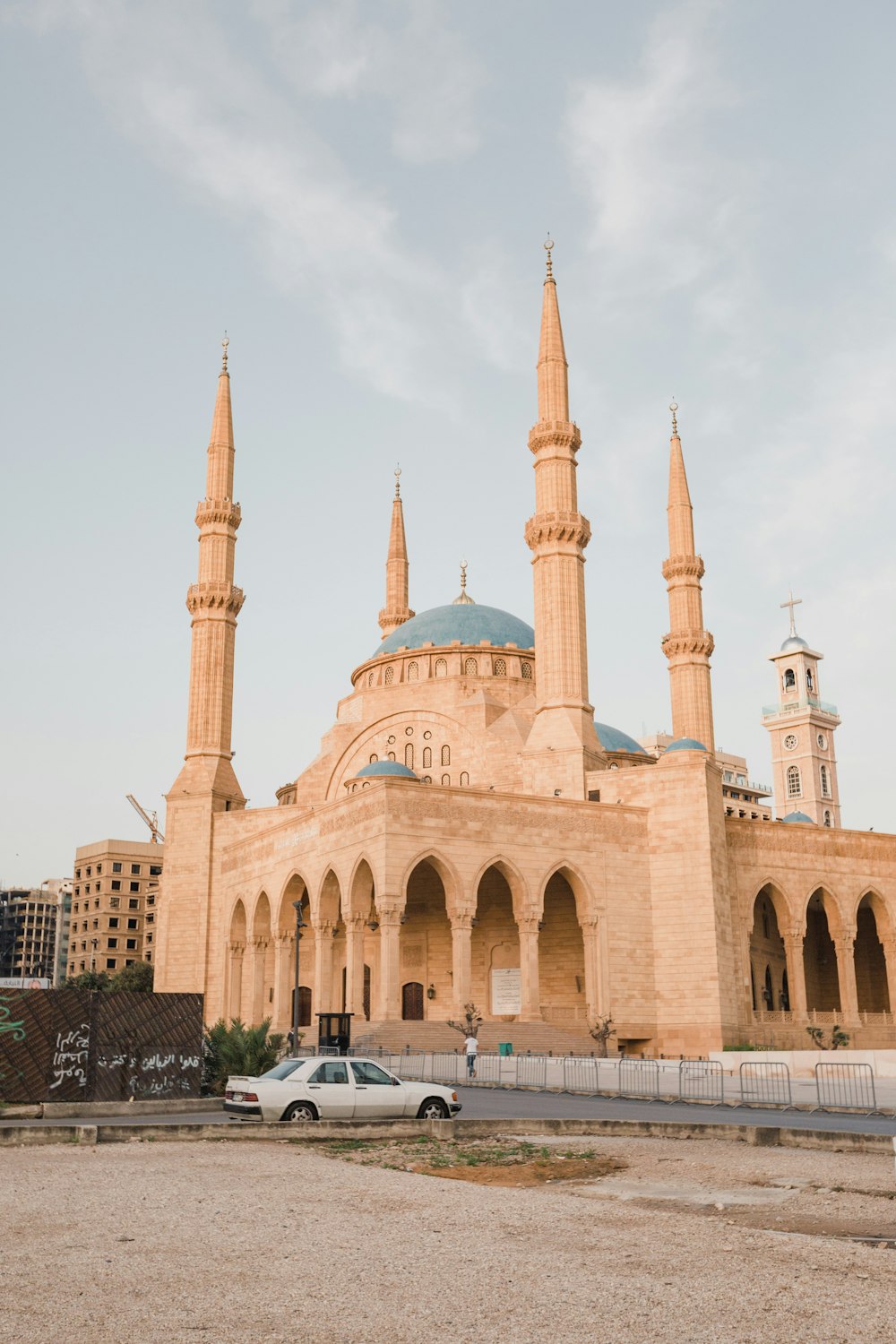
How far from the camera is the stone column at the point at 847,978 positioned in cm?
3997

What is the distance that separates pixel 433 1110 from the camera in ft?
50.1

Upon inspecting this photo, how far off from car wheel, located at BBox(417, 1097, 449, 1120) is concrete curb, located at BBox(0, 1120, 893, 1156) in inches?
43.6

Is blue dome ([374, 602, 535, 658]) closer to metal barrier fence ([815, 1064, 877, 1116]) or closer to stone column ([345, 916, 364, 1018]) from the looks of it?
stone column ([345, 916, 364, 1018])

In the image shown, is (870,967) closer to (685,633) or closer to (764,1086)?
(685,633)

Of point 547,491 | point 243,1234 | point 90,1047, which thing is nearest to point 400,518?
point 547,491

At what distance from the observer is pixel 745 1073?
25359mm

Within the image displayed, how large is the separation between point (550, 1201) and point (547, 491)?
34.7 m

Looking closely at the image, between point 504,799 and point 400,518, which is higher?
point 400,518

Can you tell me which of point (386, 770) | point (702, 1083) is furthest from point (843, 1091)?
point (386, 770)

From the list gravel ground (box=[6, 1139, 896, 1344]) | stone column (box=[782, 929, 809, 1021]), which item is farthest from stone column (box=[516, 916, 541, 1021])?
gravel ground (box=[6, 1139, 896, 1344])

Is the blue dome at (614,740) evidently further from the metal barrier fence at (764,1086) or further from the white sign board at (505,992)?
the metal barrier fence at (764,1086)

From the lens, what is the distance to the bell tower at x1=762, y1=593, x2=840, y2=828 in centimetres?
8662

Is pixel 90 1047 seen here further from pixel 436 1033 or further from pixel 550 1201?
pixel 436 1033

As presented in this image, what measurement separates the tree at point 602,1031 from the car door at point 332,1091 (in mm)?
19622
